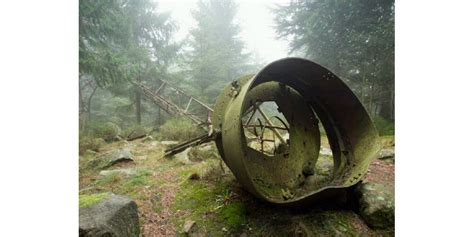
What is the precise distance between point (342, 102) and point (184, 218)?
202 centimetres

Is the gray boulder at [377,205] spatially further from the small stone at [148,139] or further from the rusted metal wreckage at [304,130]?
the small stone at [148,139]

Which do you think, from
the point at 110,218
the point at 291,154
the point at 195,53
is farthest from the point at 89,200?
the point at 195,53

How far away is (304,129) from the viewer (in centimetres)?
308

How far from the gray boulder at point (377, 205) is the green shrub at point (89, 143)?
3463 millimetres

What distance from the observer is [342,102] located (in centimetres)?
273

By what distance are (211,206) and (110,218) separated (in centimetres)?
108

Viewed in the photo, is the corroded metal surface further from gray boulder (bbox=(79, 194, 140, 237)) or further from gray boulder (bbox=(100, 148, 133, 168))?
gray boulder (bbox=(100, 148, 133, 168))

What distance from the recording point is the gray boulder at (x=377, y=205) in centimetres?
215

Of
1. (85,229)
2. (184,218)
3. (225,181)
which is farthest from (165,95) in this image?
(85,229)

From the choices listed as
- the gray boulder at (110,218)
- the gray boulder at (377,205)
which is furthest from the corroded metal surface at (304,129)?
the gray boulder at (110,218)

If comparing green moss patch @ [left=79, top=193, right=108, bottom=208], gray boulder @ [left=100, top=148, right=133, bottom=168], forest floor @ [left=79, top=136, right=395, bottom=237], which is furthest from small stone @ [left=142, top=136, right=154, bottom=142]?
green moss patch @ [left=79, top=193, right=108, bottom=208]

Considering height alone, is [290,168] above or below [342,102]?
below

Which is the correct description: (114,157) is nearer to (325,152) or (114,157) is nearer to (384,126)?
(325,152)
